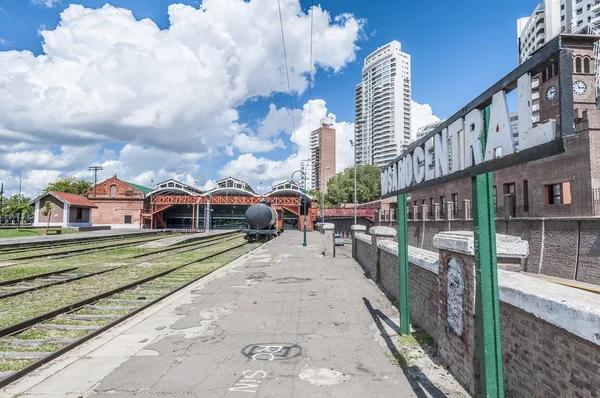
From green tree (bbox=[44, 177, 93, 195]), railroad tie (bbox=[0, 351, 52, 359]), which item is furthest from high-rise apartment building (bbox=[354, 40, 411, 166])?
railroad tie (bbox=[0, 351, 52, 359])

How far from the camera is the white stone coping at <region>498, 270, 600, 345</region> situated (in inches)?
95.3

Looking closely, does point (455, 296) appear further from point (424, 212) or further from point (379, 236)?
point (424, 212)

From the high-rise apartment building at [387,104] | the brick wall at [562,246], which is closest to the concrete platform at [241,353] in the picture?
the brick wall at [562,246]

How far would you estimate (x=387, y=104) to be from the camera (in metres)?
139

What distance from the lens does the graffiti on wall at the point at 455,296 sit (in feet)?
14.4

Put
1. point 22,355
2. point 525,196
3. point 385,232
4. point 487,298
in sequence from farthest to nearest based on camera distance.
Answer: point 525,196, point 385,232, point 22,355, point 487,298

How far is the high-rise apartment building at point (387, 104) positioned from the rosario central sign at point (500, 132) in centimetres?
13057

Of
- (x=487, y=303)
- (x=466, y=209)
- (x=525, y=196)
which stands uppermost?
(x=525, y=196)

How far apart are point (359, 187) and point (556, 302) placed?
242ft

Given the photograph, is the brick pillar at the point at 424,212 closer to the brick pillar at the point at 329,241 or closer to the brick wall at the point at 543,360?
the brick pillar at the point at 329,241

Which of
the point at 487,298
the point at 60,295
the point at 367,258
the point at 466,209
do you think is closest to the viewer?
the point at 487,298

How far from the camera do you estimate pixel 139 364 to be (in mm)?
5086

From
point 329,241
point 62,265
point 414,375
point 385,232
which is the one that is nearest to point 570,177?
→ point 329,241

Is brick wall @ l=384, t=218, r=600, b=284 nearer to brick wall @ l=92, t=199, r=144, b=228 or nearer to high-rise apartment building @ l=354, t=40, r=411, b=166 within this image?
brick wall @ l=92, t=199, r=144, b=228
